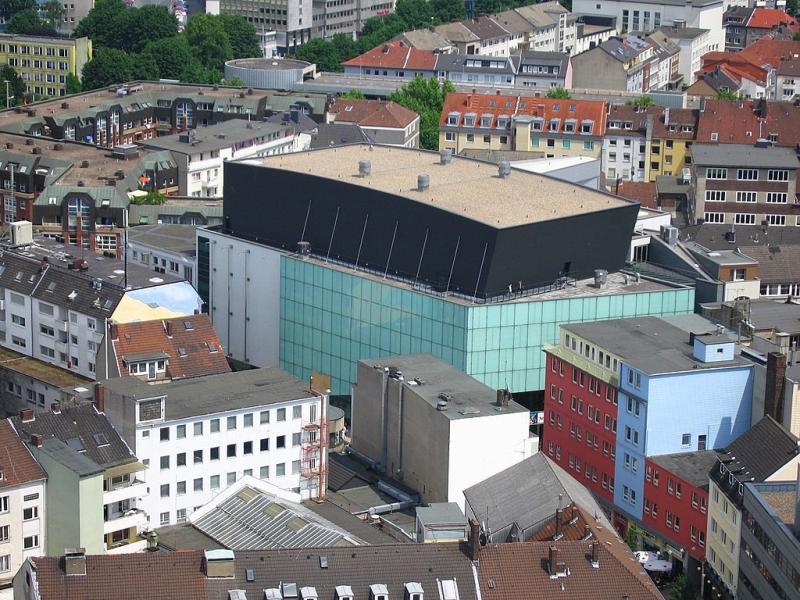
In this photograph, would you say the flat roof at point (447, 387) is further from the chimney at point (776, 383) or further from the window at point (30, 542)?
the window at point (30, 542)

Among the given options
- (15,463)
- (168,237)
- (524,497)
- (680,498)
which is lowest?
(680,498)

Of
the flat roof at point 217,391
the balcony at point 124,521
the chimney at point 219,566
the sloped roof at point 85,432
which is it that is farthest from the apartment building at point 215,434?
the chimney at point 219,566

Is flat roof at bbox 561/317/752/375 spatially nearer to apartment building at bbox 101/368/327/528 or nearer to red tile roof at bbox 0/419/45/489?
apartment building at bbox 101/368/327/528

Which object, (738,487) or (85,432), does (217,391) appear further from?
(738,487)

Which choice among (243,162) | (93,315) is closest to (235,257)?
(243,162)

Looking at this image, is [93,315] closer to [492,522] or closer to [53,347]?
[53,347]

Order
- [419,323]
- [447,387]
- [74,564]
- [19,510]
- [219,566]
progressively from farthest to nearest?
[419,323]
[447,387]
[19,510]
[219,566]
[74,564]

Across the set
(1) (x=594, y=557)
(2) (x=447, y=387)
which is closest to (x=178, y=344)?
(2) (x=447, y=387)
